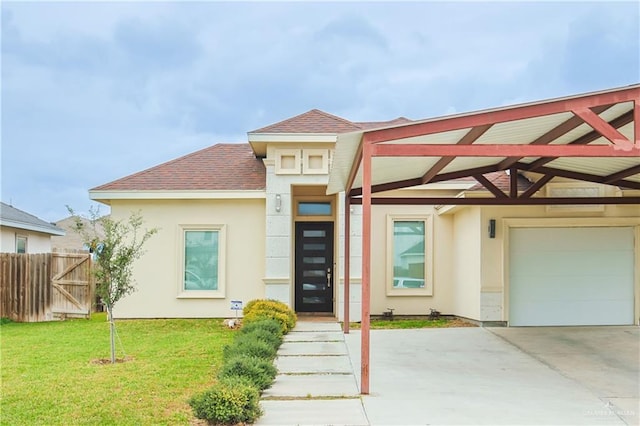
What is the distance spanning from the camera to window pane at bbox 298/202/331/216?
1422 centimetres

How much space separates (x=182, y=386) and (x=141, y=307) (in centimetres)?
719

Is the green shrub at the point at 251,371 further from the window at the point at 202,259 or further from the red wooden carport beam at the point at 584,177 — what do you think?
the window at the point at 202,259

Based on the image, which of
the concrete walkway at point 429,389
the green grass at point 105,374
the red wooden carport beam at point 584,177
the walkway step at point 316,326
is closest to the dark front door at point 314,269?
the walkway step at point 316,326

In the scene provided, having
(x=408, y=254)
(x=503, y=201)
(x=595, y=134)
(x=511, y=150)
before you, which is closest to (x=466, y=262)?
(x=408, y=254)

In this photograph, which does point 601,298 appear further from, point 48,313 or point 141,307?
point 48,313

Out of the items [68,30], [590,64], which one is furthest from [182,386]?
[590,64]

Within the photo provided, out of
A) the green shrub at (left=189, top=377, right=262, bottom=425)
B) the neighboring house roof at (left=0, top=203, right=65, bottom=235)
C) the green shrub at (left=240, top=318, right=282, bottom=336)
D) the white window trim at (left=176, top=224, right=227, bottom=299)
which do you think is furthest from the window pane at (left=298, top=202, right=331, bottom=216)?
the neighboring house roof at (left=0, top=203, right=65, bottom=235)

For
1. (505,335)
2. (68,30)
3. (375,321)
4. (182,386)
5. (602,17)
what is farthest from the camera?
(602,17)

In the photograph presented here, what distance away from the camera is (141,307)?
532 inches

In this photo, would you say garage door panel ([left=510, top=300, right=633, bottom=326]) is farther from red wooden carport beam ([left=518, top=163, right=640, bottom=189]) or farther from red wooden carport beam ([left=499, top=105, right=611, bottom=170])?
red wooden carport beam ([left=499, top=105, right=611, bottom=170])

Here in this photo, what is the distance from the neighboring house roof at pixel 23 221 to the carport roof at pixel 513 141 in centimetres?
1156

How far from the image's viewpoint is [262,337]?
8.94 metres

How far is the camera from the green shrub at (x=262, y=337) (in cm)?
867

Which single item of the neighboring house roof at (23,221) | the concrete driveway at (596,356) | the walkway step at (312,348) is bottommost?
the walkway step at (312,348)
